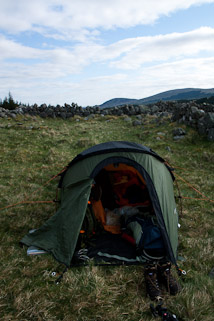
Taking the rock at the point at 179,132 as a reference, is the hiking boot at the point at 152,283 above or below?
below

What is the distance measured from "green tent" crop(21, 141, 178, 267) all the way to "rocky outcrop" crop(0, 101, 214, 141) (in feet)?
27.8

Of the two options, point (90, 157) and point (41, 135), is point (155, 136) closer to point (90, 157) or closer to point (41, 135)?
point (41, 135)

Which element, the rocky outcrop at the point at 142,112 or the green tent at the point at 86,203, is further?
the rocky outcrop at the point at 142,112

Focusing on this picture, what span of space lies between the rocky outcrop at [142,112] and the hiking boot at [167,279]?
9.72 m

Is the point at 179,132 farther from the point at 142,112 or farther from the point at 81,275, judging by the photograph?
the point at 142,112

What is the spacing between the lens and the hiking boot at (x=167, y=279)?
362 centimetres

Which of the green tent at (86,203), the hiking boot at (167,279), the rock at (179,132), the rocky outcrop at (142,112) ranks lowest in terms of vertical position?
the hiking boot at (167,279)

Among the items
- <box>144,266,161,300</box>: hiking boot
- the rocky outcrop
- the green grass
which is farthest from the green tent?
the rocky outcrop

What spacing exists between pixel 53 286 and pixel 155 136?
1214 centimetres

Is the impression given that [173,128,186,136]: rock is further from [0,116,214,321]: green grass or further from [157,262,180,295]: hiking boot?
[157,262,180,295]: hiking boot

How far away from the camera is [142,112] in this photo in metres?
26.4

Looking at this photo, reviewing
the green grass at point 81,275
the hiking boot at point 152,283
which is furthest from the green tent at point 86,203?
the hiking boot at point 152,283

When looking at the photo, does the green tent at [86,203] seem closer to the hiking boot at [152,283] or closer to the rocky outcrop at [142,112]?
the hiking boot at [152,283]

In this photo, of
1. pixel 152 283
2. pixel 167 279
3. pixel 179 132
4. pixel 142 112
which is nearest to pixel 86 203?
pixel 152 283
